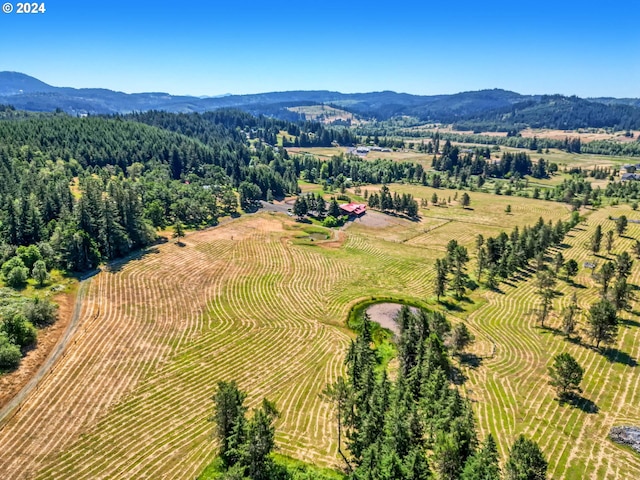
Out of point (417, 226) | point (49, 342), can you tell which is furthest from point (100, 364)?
point (417, 226)

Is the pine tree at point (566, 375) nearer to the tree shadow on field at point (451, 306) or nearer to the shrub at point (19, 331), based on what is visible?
the tree shadow on field at point (451, 306)

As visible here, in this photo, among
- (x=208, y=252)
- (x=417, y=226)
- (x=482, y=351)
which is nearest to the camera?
(x=482, y=351)

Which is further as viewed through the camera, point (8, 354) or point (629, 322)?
point (629, 322)

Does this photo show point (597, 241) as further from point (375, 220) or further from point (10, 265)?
point (10, 265)

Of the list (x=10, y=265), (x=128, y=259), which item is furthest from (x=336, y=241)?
(x=10, y=265)

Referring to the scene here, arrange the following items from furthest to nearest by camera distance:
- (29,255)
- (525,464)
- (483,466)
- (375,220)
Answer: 1. (375,220)
2. (29,255)
3. (525,464)
4. (483,466)

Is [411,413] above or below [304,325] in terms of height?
above

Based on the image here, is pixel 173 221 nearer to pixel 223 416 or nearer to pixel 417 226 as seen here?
pixel 417 226
